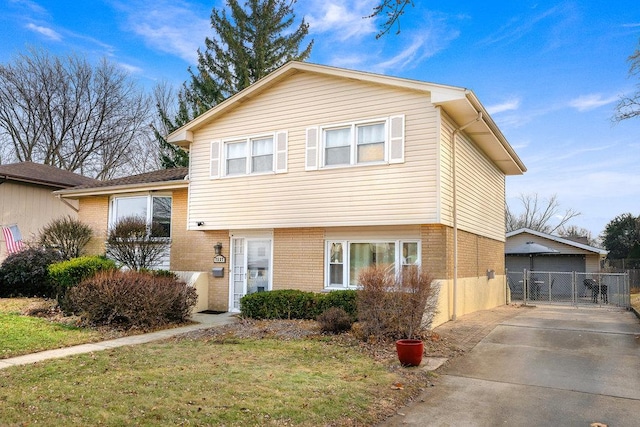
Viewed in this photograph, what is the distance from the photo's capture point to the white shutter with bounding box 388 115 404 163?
11625mm

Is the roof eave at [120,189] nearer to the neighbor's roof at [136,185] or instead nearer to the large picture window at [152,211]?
the neighbor's roof at [136,185]

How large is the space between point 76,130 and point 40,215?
1670 cm

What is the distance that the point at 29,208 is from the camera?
60.8ft

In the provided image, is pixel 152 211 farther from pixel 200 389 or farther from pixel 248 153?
pixel 200 389

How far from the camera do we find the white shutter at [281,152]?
526 inches

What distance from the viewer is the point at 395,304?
29.7 feet

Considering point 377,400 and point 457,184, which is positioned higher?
point 457,184

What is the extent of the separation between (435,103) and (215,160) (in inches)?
270

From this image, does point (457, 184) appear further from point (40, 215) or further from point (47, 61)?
point (47, 61)

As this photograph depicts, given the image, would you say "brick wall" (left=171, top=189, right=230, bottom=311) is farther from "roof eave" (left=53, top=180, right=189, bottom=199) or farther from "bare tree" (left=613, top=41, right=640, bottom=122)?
"bare tree" (left=613, top=41, right=640, bottom=122)

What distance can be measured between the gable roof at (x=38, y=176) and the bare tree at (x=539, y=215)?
45.0 m

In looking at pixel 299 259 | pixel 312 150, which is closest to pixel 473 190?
pixel 312 150

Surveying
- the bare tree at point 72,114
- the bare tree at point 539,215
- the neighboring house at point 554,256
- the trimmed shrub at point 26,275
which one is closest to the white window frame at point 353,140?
the trimmed shrub at point 26,275

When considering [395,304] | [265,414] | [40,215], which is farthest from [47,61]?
[265,414]
